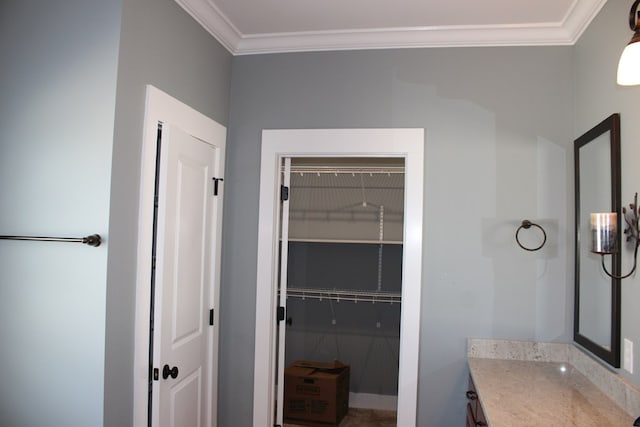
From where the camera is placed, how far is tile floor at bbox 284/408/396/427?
3762 mm

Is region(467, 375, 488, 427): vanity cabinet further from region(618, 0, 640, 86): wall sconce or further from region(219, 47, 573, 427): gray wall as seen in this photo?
region(618, 0, 640, 86): wall sconce

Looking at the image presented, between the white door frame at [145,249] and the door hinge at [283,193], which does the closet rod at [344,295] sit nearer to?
the door hinge at [283,193]

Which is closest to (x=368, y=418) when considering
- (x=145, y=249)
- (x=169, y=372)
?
(x=169, y=372)

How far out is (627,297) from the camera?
5.97 ft

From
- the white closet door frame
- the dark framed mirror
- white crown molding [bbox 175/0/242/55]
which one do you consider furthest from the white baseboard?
white crown molding [bbox 175/0/242/55]

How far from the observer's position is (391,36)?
2619 millimetres

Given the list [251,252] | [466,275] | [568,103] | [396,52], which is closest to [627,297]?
[466,275]

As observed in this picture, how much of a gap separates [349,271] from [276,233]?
1.57 m

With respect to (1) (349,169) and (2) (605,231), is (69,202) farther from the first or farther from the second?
(1) (349,169)

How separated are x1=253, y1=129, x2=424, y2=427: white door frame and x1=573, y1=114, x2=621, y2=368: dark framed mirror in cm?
78

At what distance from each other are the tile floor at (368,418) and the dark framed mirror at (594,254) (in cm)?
194

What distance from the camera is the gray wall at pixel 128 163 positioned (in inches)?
68.5

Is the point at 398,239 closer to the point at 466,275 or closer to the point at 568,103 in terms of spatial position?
the point at 466,275

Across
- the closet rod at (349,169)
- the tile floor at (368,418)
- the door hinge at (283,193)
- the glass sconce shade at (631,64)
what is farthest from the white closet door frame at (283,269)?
the glass sconce shade at (631,64)
